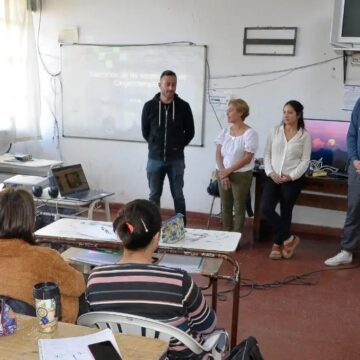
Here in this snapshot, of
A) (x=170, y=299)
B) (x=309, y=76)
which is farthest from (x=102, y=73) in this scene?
(x=170, y=299)

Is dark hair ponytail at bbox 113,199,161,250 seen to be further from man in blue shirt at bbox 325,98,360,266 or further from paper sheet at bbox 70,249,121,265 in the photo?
man in blue shirt at bbox 325,98,360,266

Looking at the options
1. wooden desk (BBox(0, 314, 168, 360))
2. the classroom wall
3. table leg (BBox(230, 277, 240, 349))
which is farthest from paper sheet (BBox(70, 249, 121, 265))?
the classroom wall

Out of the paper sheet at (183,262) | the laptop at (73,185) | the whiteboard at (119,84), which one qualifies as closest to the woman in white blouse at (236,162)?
the whiteboard at (119,84)

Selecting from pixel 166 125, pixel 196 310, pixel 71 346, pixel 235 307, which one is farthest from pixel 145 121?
pixel 71 346

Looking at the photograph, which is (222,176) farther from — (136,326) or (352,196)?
(136,326)

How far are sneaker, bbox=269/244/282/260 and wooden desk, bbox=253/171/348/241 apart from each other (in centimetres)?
41

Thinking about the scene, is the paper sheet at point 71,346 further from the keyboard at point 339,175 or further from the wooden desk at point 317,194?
the keyboard at point 339,175

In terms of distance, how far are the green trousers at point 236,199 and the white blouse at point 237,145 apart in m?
0.08

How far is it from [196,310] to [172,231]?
84cm

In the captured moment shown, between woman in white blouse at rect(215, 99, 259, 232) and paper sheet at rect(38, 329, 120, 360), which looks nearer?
paper sheet at rect(38, 329, 120, 360)

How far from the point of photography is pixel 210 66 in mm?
4926

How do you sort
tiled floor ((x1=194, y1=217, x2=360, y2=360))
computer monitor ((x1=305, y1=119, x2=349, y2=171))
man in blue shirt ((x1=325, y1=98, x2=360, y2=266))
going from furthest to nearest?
1. computer monitor ((x1=305, y1=119, x2=349, y2=171))
2. man in blue shirt ((x1=325, y1=98, x2=360, y2=266))
3. tiled floor ((x1=194, y1=217, x2=360, y2=360))

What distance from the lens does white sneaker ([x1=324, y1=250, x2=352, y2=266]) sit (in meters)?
4.02

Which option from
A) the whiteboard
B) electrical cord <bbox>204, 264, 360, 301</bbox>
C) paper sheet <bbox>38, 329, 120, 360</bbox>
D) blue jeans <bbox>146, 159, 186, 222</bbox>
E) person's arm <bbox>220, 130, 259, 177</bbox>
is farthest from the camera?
the whiteboard
